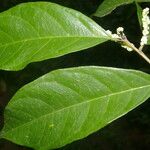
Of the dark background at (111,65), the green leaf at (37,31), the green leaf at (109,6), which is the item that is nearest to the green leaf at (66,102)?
the green leaf at (37,31)

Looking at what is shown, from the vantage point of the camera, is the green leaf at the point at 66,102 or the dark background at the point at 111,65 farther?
the dark background at the point at 111,65

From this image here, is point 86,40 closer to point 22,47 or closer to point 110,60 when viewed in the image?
point 22,47

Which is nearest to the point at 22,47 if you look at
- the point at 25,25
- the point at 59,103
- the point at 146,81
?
the point at 25,25

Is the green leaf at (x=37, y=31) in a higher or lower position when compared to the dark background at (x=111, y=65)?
higher

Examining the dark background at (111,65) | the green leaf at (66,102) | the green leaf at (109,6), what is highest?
the green leaf at (109,6)

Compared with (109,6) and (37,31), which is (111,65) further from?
(37,31)

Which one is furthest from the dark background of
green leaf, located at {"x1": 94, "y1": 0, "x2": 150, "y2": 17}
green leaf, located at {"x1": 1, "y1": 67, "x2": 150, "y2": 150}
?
green leaf, located at {"x1": 1, "y1": 67, "x2": 150, "y2": 150}

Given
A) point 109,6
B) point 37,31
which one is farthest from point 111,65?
point 37,31

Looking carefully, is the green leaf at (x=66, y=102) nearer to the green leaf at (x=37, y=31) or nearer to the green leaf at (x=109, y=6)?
the green leaf at (x=37, y=31)
